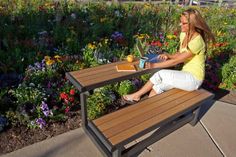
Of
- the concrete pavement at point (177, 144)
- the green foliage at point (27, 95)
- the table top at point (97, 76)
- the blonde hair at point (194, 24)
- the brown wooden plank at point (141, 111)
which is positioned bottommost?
the concrete pavement at point (177, 144)

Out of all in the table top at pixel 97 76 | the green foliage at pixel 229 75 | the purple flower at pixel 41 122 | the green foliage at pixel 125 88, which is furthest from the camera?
the green foliage at pixel 229 75

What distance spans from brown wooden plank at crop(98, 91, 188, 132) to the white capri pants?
0.34 feet

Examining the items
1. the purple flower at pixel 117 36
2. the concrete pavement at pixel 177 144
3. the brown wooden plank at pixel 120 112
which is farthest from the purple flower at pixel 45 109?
the purple flower at pixel 117 36

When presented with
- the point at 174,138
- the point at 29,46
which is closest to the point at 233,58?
the point at 174,138

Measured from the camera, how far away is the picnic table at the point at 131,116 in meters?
2.22

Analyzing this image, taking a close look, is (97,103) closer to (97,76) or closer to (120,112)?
(97,76)

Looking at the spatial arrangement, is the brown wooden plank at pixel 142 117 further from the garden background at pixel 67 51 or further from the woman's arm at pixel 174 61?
the garden background at pixel 67 51

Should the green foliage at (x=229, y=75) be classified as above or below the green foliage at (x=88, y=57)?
below

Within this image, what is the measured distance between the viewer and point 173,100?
282cm

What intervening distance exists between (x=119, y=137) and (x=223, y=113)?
215cm

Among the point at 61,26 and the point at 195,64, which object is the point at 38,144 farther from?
the point at 61,26

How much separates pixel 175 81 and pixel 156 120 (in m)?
0.83

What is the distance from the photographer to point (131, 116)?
245cm

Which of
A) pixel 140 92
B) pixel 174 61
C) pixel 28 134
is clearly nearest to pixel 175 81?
pixel 174 61
